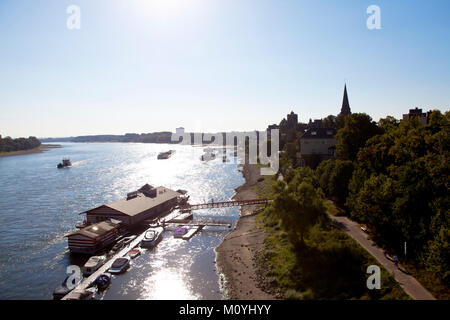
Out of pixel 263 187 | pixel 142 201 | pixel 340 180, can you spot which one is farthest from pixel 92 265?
pixel 263 187

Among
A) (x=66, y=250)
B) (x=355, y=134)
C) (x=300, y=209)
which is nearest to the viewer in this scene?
(x=300, y=209)

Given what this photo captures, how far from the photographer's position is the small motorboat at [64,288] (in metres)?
30.1

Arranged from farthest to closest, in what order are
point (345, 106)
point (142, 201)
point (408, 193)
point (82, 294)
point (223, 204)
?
1. point (345, 106)
2. point (223, 204)
3. point (142, 201)
4. point (82, 294)
5. point (408, 193)

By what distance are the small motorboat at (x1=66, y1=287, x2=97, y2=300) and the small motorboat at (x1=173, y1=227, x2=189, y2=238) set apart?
17.8 m

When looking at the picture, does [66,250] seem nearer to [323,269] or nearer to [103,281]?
[103,281]

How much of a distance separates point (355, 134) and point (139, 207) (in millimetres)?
44407

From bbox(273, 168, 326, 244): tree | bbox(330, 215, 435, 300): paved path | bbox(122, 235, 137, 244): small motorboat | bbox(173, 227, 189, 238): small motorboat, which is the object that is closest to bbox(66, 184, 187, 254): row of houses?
bbox(122, 235, 137, 244): small motorboat

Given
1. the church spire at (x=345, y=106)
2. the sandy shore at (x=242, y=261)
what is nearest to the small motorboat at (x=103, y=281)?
the sandy shore at (x=242, y=261)

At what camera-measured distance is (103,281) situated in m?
32.0

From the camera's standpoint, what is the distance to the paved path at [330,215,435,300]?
885 inches

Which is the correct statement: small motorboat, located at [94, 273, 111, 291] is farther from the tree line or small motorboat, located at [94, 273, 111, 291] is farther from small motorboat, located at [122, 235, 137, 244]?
the tree line

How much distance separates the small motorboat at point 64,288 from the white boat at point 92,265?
6.57 ft
